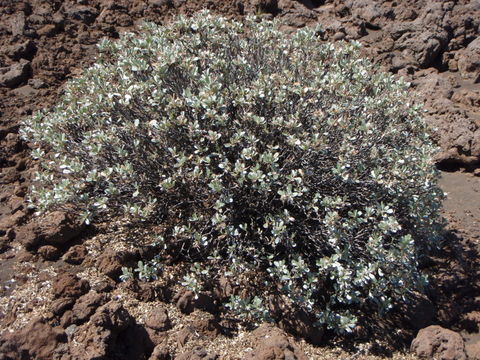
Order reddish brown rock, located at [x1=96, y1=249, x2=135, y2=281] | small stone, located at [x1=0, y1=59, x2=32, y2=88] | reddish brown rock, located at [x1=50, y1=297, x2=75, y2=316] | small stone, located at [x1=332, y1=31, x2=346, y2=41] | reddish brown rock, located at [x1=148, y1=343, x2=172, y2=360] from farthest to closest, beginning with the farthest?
1. small stone, located at [x1=332, y1=31, x2=346, y2=41]
2. small stone, located at [x1=0, y1=59, x2=32, y2=88]
3. reddish brown rock, located at [x1=96, y1=249, x2=135, y2=281]
4. reddish brown rock, located at [x1=50, y1=297, x2=75, y2=316]
5. reddish brown rock, located at [x1=148, y1=343, x2=172, y2=360]

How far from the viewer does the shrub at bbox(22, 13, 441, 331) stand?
326cm

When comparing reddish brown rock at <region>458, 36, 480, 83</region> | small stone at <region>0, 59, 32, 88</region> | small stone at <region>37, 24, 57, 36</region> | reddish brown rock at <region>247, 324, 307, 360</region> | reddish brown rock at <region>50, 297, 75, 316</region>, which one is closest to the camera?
reddish brown rock at <region>247, 324, 307, 360</region>

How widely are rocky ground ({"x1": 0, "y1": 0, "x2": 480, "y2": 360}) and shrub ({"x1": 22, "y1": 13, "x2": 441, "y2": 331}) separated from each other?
220mm

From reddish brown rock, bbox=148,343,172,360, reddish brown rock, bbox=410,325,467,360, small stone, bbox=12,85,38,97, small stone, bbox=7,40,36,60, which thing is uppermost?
small stone, bbox=7,40,36,60

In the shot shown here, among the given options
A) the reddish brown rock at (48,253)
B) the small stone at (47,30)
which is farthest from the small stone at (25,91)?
the reddish brown rock at (48,253)

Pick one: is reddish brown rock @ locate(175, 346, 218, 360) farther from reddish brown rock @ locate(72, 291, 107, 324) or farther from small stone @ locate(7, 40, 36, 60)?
small stone @ locate(7, 40, 36, 60)

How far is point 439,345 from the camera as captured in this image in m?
3.27

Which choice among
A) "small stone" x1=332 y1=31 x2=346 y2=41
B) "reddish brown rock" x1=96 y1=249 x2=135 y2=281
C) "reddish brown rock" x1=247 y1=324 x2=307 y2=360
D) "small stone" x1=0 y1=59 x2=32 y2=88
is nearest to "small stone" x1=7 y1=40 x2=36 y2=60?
"small stone" x1=0 y1=59 x2=32 y2=88

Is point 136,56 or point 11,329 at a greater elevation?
point 136,56

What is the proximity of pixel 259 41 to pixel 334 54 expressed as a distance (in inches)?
26.0

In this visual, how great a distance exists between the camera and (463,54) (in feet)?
22.2

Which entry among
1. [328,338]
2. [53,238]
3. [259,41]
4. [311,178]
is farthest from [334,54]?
[53,238]

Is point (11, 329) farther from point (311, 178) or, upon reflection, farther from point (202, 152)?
point (311, 178)

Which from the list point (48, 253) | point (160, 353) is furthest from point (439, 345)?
point (48, 253)
